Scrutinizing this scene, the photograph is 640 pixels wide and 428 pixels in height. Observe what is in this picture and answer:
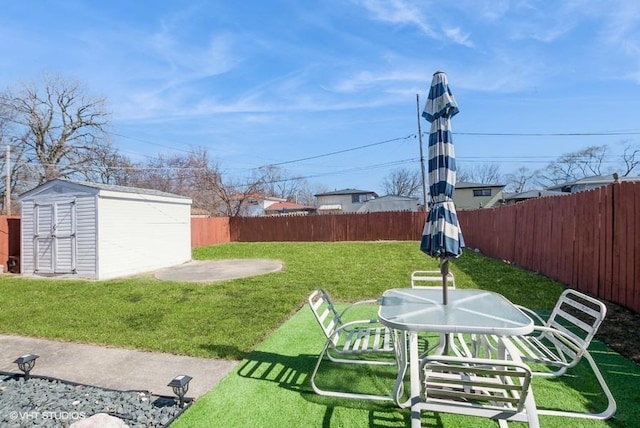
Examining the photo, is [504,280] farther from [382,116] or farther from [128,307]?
[382,116]

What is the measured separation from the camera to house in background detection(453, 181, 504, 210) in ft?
119

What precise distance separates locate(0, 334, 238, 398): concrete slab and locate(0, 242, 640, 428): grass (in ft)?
0.53

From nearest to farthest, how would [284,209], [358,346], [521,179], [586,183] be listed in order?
[358,346] → [586,183] → [284,209] → [521,179]

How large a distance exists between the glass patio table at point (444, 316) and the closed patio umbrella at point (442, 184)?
233 millimetres

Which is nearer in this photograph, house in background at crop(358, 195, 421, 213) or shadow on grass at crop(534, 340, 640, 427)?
shadow on grass at crop(534, 340, 640, 427)

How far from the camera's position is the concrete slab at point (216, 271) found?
9016 mm

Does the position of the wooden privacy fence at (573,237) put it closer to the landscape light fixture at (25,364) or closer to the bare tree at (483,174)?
the landscape light fixture at (25,364)

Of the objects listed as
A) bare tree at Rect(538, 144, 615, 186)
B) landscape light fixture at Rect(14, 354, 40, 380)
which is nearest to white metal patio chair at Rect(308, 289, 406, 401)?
landscape light fixture at Rect(14, 354, 40, 380)

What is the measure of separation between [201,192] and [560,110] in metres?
28.4

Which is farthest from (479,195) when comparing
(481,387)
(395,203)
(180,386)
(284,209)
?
(180,386)

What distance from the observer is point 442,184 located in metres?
2.93

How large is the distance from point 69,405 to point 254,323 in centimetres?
244

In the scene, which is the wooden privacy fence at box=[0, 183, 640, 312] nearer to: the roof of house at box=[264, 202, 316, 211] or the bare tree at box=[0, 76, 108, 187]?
the bare tree at box=[0, 76, 108, 187]

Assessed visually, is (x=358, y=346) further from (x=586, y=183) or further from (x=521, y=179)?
(x=521, y=179)
